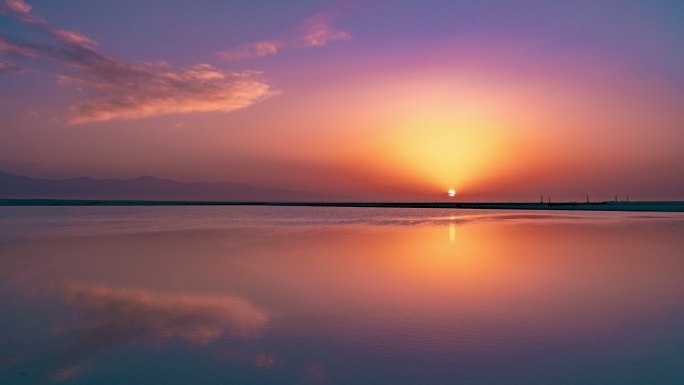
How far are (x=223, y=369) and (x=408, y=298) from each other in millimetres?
5230

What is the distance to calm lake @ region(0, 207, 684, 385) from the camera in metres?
6.02

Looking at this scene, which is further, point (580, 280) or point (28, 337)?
point (580, 280)

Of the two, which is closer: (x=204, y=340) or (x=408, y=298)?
→ (x=204, y=340)

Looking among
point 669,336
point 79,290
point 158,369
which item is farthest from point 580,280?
point 79,290

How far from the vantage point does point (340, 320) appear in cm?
858

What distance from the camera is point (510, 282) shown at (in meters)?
12.4

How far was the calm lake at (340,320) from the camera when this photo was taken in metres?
6.02

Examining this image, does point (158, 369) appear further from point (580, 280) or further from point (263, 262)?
point (580, 280)

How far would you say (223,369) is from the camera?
604cm

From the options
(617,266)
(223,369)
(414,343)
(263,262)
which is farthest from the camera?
(263,262)

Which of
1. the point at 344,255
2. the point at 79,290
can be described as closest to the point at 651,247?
the point at 344,255

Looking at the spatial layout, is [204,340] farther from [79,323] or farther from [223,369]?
[79,323]

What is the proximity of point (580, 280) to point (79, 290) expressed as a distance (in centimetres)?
1266

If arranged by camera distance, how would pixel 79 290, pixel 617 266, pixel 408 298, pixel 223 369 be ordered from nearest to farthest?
pixel 223 369
pixel 408 298
pixel 79 290
pixel 617 266
